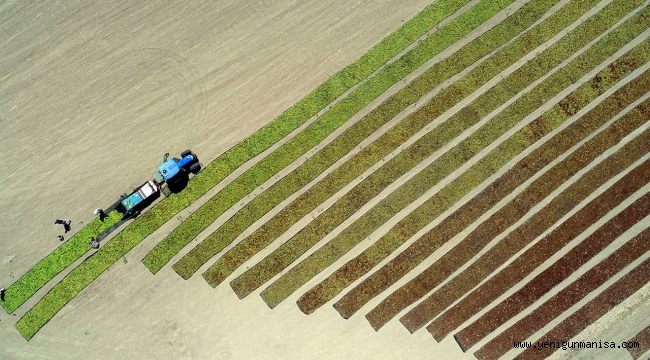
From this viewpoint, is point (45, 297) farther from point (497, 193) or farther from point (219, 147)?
point (497, 193)

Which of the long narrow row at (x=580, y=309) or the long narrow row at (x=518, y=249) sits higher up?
the long narrow row at (x=518, y=249)

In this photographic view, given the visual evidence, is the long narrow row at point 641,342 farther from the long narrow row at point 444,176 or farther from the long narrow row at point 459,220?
the long narrow row at point 444,176

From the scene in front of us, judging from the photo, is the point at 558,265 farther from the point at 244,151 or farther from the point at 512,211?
the point at 244,151

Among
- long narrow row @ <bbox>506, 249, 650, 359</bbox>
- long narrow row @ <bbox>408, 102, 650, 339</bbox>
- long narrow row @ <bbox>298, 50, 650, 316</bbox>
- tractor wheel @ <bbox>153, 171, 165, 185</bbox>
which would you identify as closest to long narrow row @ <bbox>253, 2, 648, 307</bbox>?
long narrow row @ <bbox>298, 50, 650, 316</bbox>

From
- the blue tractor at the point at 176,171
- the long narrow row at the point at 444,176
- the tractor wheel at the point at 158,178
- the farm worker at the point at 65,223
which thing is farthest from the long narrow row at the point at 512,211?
the farm worker at the point at 65,223

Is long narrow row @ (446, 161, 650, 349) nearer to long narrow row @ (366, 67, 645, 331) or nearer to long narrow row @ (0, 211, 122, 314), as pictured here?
long narrow row @ (366, 67, 645, 331)
